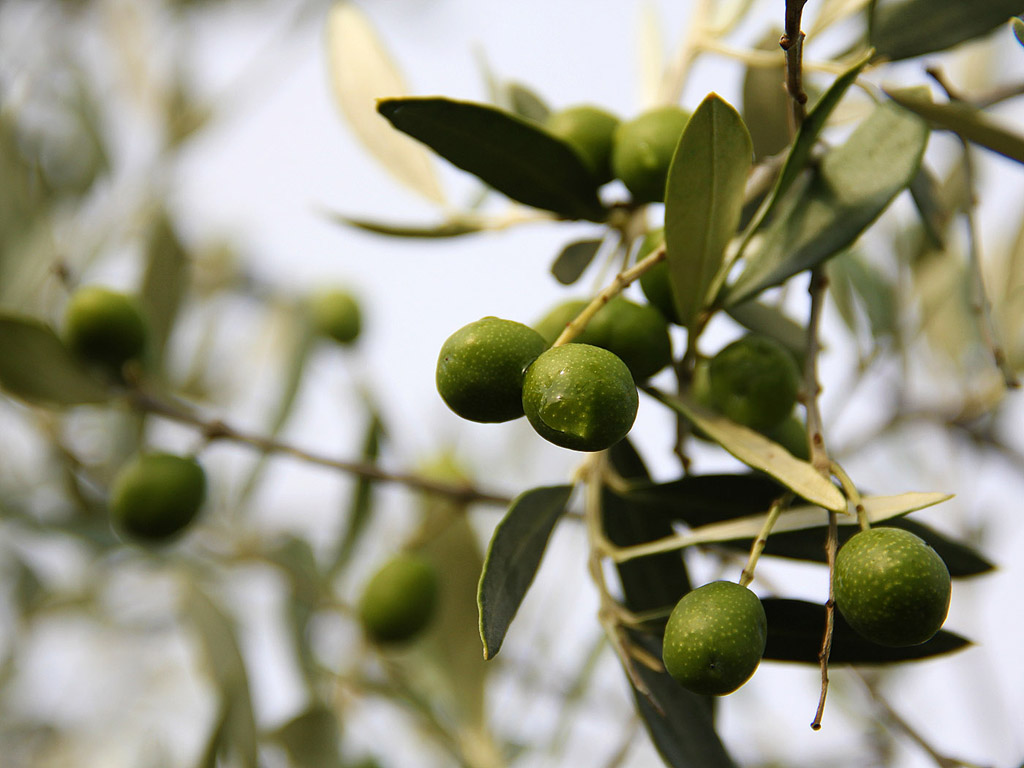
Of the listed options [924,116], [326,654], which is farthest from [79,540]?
[924,116]

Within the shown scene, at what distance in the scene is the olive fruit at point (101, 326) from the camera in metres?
1.47

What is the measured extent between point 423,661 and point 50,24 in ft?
8.48

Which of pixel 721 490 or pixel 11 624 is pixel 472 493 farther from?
pixel 11 624

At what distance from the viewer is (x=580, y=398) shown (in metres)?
0.70

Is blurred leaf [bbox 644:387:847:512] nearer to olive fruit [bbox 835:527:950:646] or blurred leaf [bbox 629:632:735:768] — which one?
olive fruit [bbox 835:527:950:646]

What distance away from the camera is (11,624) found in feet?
8.04

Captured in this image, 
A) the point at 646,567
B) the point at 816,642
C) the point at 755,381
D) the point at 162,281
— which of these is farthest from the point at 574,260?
the point at 162,281

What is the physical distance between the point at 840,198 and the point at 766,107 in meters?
0.32

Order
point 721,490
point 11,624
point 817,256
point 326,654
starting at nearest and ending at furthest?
point 817,256, point 721,490, point 326,654, point 11,624

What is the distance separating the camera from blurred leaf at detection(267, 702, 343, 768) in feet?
4.75

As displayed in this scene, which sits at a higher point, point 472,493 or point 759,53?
point 759,53

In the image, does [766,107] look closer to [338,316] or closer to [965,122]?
[965,122]

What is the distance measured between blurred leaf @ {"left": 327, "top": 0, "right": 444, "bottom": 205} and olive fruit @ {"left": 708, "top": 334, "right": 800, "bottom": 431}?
597 millimetres

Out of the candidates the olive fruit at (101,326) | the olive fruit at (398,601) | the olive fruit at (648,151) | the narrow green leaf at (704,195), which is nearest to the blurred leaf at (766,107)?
the olive fruit at (648,151)
